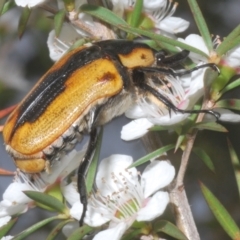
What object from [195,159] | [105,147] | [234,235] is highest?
[234,235]

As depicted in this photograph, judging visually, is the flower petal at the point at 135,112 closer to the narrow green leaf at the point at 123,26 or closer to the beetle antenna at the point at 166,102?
the beetle antenna at the point at 166,102

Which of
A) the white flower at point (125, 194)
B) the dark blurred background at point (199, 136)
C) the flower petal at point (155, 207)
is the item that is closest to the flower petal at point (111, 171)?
the white flower at point (125, 194)

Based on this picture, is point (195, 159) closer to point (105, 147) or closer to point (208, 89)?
point (105, 147)

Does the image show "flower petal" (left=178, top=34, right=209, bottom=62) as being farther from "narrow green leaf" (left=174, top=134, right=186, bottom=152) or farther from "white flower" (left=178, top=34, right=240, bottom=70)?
"narrow green leaf" (left=174, top=134, right=186, bottom=152)

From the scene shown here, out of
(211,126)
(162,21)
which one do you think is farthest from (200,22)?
(162,21)

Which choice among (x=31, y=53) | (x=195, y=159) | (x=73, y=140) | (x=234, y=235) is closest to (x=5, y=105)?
(x=31, y=53)
